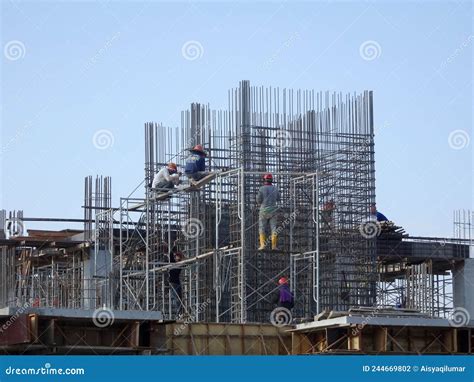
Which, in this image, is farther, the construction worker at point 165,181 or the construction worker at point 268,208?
the construction worker at point 165,181

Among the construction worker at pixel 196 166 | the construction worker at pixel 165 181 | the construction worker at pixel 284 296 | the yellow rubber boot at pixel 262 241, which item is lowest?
the construction worker at pixel 284 296

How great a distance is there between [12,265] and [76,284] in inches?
332

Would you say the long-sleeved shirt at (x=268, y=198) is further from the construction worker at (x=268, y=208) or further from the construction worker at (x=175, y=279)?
the construction worker at (x=175, y=279)

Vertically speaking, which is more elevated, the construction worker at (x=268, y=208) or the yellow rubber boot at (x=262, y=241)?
the construction worker at (x=268, y=208)

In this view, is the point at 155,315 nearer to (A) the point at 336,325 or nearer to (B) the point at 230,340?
(B) the point at 230,340

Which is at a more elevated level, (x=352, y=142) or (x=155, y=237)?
(x=352, y=142)

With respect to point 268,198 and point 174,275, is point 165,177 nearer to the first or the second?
point 174,275

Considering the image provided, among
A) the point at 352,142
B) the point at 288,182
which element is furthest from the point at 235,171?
the point at 352,142

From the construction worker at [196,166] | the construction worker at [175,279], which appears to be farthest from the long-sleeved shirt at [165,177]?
the construction worker at [175,279]

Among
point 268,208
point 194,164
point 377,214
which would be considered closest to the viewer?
point 268,208

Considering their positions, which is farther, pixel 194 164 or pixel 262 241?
pixel 194 164

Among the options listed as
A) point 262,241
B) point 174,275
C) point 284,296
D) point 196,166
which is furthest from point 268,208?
point 174,275

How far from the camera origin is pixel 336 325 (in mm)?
26781

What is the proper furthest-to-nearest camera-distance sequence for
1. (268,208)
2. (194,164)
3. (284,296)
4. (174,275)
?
(174,275) < (194,164) < (268,208) < (284,296)
